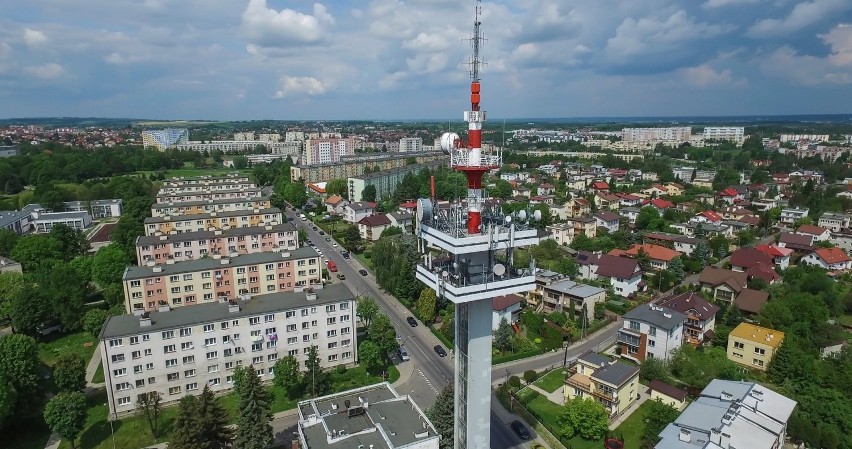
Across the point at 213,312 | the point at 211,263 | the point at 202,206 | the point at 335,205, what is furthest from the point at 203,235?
the point at 335,205

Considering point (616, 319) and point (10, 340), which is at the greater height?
point (10, 340)

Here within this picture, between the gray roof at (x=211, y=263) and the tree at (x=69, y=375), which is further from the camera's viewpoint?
the gray roof at (x=211, y=263)

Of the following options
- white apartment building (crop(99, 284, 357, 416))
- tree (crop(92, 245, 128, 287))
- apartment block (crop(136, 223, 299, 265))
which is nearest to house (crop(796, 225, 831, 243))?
white apartment building (crop(99, 284, 357, 416))

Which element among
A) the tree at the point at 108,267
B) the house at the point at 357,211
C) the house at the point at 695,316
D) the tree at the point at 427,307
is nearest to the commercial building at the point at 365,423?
the tree at the point at 427,307

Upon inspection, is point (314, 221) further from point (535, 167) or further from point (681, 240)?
point (535, 167)

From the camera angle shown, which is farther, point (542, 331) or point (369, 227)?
point (369, 227)

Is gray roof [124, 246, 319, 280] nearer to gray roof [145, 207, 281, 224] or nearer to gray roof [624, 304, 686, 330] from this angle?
gray roof [145, 207, 281, 224]

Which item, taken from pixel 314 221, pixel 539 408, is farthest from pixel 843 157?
pixel 539 408

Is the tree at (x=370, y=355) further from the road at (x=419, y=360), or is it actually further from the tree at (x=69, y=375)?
the tree at (x=69, y=375)
